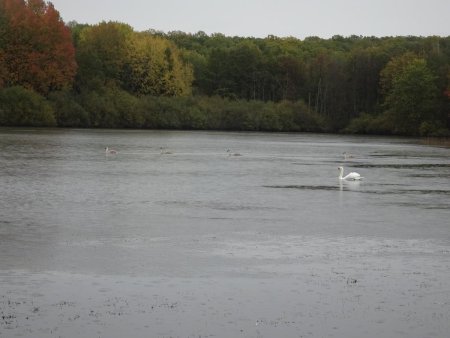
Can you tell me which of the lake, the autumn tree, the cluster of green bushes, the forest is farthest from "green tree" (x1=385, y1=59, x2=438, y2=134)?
the lake

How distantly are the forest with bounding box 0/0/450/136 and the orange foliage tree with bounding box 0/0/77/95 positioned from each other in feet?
0.37

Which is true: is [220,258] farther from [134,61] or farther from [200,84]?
[200,84]

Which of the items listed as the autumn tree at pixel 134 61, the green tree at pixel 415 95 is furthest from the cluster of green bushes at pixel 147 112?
the green tree at pixel 415 95

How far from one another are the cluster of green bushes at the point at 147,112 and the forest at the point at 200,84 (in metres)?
0.12

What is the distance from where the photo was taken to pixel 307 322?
35.4 feet

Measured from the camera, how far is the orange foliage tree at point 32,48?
89.3 metres

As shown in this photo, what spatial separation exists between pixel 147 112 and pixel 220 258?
86.1m

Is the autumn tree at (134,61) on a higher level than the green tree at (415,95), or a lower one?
higher

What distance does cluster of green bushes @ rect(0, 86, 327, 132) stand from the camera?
281ft

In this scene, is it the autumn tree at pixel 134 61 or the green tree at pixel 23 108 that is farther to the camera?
the autumn tree at pixel 134 61

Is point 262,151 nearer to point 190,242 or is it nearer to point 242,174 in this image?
point 242,174

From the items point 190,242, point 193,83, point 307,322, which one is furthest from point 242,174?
point 193,83

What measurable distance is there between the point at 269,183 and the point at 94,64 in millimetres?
72913

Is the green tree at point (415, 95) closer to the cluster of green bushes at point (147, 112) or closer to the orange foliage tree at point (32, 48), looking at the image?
the cluster of green bushes at point (147, 112)
